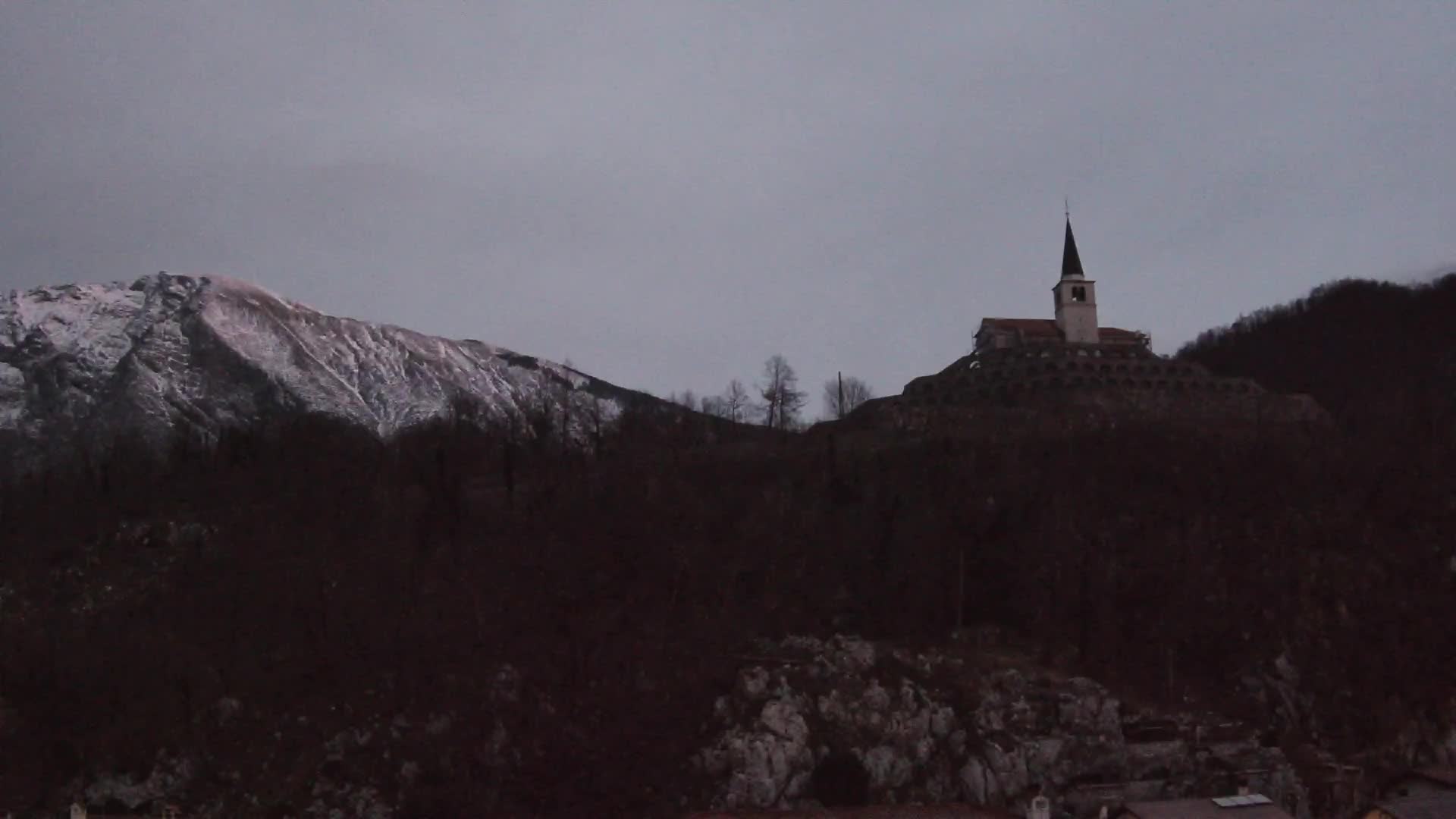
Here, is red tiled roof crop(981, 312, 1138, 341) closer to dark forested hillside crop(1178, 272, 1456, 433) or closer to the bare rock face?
dark forested hillside crop(1178, 272, 1456, 433)

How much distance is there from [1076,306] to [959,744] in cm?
4686

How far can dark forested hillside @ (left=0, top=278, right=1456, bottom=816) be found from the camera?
4981 cm

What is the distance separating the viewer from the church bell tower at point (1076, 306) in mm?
89500

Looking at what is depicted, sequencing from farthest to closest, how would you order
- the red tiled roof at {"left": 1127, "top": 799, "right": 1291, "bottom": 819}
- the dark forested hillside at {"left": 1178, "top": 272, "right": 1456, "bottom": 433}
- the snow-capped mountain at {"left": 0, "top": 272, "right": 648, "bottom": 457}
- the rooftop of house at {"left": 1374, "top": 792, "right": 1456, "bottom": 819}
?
the snow-capped mountain at {"left": 0, "top": 272, "right": 648, "bottom": 457}
the dark forested hillside at {"left": 1178, "top": 272, "right": 1456, "bottom": 433}
the red tiled roof at {"left": 1127, "top": 799, "right": 1291, "bottom": 819}
the rooftop of house at {"left": 1374, "top": 792, "right": 1456, "bottom": 819}

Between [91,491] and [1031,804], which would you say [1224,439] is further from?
[91,491]

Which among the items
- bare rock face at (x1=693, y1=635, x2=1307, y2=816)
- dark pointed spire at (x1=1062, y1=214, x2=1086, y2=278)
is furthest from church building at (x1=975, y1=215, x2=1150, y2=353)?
bare rock face at (x1=693, y1=635, x2=1307, y2=816)

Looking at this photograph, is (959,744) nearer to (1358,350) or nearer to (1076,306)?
(1076,306)

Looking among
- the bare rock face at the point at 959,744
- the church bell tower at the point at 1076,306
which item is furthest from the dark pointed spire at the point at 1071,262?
the bare rock face at the point at 959,744

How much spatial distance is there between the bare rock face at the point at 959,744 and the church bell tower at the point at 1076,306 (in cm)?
4044

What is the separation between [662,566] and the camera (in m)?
61.8

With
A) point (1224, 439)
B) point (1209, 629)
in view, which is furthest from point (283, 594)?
point (1224, 439)

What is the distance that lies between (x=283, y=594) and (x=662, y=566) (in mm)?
16319

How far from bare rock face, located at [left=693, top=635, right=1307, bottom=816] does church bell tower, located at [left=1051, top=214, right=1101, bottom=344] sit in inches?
1592

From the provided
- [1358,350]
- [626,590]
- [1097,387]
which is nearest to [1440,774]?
[626,590]
